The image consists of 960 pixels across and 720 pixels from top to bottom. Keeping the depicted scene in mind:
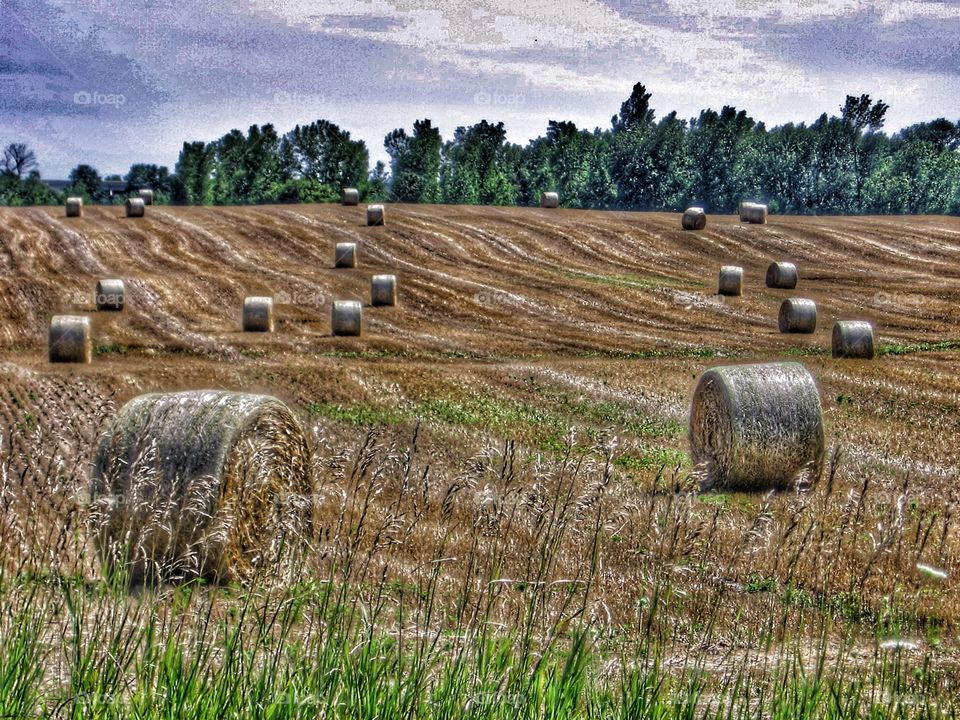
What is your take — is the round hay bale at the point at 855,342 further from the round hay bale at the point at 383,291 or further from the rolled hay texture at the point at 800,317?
the round hay bale at the point at 383,291

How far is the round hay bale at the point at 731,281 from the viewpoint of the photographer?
39438 millimetres

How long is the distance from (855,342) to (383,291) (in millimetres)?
16091

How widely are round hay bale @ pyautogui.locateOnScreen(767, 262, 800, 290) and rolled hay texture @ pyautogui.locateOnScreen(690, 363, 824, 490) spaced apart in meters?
26.7

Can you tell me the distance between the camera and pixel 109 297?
1406 inches

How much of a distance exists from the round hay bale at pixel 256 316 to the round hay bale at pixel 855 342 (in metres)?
16.3

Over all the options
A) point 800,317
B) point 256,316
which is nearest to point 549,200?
point 800,317

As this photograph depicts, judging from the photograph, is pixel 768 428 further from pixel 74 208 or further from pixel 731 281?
pixel 74 208

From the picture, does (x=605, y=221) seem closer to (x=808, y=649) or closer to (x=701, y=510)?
(x=701, y=510)

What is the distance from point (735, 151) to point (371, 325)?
65.7 m

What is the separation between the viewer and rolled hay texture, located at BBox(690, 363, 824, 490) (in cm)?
1523

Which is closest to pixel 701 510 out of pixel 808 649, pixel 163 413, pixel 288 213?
pixel 808 649

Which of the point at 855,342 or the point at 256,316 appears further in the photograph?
the point at 256,316

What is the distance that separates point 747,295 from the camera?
4003 cm

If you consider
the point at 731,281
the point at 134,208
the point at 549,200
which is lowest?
the point at 731,281
